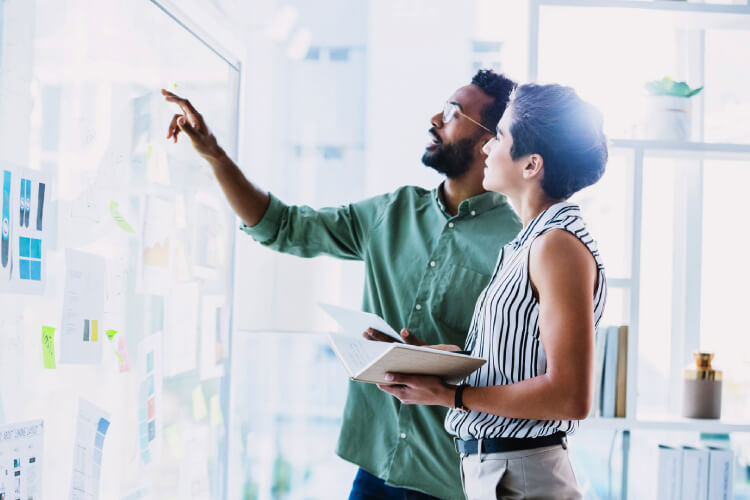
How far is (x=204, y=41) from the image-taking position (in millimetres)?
2045

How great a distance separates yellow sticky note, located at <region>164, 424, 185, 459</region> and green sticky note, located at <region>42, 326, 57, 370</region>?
0.63m

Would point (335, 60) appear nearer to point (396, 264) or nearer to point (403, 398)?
point (396, 264)

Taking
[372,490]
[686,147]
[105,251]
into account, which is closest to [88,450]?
[105,251]

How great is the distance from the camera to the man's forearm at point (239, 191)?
1.74 meters

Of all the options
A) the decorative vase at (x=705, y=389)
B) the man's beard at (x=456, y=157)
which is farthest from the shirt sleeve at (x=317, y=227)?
the decorative vase at (x=705, y=389)

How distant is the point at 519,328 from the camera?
4.05ft

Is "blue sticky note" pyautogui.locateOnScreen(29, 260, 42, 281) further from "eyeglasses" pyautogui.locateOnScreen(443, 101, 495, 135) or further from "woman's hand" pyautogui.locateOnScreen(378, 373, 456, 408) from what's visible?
"eyeglasses" pyautogui.locateOnScreen(443, 101, 495, 135)

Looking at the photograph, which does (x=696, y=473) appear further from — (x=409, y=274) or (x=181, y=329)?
(x=181, y=329)

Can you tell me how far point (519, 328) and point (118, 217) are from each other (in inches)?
34.1

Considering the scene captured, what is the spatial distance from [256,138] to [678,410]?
192 centimetres

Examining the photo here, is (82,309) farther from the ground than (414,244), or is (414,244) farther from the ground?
(414,244)

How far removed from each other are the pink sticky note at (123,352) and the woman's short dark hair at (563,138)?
0.92m

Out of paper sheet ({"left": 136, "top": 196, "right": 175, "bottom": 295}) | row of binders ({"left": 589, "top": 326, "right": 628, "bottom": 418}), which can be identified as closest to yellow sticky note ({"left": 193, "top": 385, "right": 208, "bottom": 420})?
paper sheet ({"left": 136, "top": 196, "right": 175, "bottom": 295})

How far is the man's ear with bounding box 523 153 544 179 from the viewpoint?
1.30 m
